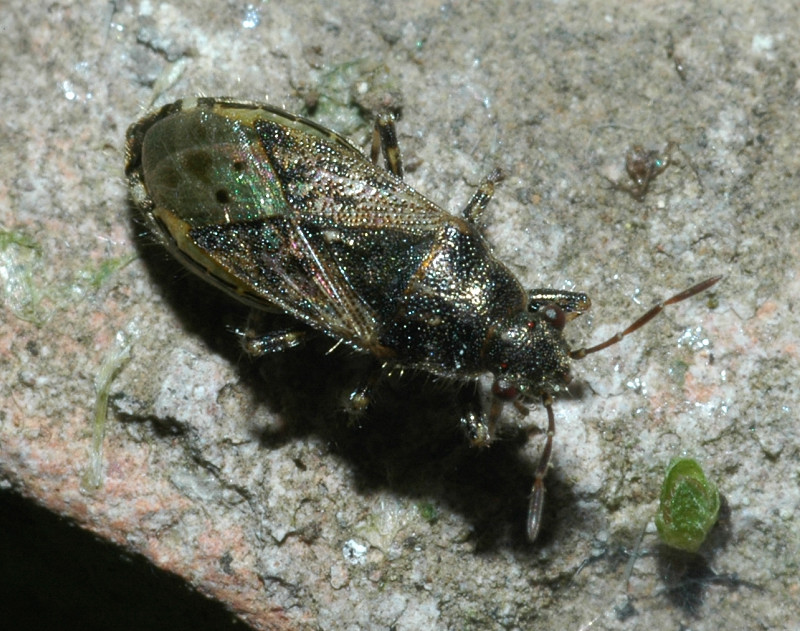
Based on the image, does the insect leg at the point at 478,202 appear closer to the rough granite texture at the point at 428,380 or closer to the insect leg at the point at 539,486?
the rough granite texture at the point at 428,380

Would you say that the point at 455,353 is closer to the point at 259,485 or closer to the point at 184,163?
the point at 259,485

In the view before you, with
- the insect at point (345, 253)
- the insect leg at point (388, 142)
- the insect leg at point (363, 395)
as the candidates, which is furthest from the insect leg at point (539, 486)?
the insect leg at point (388, 142)

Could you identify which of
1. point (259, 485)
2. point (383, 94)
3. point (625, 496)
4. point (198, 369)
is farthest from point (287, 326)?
point (625, 496)

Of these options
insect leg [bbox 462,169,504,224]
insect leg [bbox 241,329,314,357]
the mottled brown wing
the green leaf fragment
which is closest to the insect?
the mottled brown wing

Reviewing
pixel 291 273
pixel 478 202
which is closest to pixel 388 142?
pixel 478 202

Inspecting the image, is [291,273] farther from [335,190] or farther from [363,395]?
[363,395]

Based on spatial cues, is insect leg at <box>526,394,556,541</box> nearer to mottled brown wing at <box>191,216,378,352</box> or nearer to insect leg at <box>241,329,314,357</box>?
mottled brown wing at <box>191,216,378,352</box>
